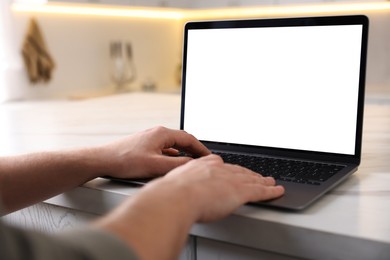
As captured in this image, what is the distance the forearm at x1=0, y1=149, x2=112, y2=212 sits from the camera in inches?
29.1

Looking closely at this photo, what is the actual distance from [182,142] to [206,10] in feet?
9.71

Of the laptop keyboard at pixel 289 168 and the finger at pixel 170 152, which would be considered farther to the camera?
the finger at pixel 170 152

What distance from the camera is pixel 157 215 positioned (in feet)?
1.53

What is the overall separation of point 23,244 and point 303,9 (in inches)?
120

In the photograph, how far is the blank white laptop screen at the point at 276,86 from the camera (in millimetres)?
772

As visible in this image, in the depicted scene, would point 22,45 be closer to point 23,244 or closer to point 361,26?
point 361,26

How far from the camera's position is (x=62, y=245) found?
392 millimetres

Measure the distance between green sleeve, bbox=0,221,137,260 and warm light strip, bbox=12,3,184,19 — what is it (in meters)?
2.19

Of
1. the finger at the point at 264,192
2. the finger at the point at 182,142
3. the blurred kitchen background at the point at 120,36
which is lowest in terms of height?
the finger at the point at 264,192

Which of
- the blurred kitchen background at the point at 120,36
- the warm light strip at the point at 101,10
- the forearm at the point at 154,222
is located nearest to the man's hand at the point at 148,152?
the forearm at the point at 154,222

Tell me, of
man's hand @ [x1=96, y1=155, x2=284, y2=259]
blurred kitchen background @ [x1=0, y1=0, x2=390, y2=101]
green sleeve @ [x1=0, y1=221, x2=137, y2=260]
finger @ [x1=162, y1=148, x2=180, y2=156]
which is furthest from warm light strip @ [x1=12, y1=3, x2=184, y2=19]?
green sleeve @ [x1=0, y1=221, x2=137, y2=260]

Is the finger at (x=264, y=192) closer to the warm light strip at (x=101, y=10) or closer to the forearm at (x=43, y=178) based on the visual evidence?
the forearm at (x=43, y=178)

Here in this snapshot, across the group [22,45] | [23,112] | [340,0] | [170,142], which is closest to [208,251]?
[170,142]

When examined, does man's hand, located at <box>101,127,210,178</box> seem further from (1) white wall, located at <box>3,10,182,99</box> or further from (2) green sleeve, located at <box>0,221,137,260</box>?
(1) white wall, located at <box>3,10,182,99</box>
